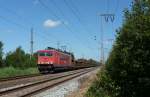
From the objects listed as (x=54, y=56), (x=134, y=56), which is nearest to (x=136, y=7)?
(x=134, y=56)

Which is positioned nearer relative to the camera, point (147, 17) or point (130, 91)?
point (147, 17)

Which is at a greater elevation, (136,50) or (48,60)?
(48,60)

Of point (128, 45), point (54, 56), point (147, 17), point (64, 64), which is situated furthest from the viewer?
point (64, 64)

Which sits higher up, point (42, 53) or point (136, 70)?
point (42, 53)

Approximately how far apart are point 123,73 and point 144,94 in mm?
983

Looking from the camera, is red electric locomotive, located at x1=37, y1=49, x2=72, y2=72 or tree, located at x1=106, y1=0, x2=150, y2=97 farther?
red electric locomotive, located at x1=37, y1=49, x2=72, y2=72

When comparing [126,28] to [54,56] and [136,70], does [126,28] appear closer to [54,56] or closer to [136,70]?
[136,70]

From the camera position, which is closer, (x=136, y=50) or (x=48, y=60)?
(x=136, y=50)

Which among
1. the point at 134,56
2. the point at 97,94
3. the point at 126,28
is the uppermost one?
the point at 126,28

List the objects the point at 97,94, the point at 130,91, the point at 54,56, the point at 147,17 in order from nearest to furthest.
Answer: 1. the point at 147,17
2. the point at 130,91
3. the point at 97,94
4. the point at 54,56

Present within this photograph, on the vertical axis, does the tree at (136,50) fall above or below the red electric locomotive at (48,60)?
below

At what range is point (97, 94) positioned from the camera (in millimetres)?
17875

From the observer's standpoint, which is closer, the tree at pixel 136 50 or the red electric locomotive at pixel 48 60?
the tree at pixel 136 50

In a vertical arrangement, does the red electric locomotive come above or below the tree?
above
